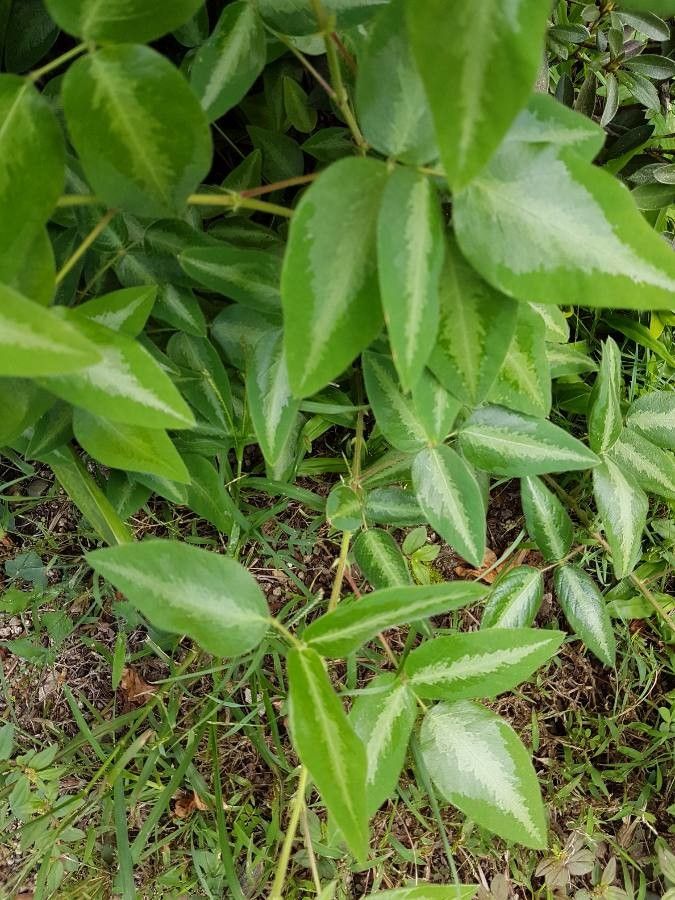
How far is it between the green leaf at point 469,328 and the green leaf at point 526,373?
131 millimetres

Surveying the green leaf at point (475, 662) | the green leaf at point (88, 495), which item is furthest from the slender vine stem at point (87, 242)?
the green leaf at point (475, 662)

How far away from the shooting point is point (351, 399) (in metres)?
1.00

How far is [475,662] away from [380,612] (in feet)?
0.63

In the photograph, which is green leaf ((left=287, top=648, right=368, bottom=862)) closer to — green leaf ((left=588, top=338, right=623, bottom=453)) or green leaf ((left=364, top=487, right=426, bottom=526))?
green leaf ((left=364, top=487, right=426, bottom=526))

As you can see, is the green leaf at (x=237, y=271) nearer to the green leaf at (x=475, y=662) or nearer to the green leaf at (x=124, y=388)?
the green leaf at (x=124, y=388)

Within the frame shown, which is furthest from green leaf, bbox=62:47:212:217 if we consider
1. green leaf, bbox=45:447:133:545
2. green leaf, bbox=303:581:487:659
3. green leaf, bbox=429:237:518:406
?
green leaf, bbox=45:447:133:545

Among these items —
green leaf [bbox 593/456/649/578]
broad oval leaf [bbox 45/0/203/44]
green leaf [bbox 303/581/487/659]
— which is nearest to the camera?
broad oval leaf [bbox 45/0/203/44]

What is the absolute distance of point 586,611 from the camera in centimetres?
99

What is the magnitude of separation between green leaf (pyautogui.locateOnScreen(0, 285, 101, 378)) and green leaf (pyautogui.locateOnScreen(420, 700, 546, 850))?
56 centimetres

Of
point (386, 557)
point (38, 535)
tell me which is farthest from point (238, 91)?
point (38, 535)

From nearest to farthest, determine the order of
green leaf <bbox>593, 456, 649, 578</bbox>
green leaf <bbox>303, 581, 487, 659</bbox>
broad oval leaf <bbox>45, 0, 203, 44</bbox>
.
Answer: broad oval leaf <bbox>45, 0, 203, 44</bbox>
green leaf <bbox>303, 581, 487, 659</bbox>
green leaf <bbox>593, 456, 649, 578</bbox>

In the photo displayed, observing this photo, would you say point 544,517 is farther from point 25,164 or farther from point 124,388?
point 25,164

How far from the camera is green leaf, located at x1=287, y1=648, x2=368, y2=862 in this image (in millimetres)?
521

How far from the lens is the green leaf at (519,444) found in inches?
33.2
